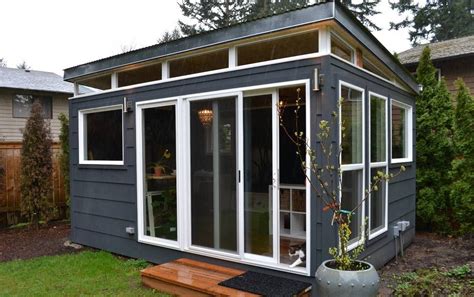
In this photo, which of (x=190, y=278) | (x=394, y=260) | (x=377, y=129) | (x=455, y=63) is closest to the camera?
(x=190, y=278)

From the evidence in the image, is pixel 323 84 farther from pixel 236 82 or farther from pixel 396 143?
pixel 396 143

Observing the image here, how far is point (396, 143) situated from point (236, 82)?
8.71 ft

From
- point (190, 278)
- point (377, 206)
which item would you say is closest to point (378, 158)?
point (377, 206)

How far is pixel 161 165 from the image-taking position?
15.1 feet

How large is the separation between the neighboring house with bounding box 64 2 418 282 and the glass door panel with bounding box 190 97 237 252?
13 mm

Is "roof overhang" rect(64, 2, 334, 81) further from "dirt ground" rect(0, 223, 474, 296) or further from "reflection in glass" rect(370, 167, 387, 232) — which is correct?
"dirt ground" rect(0, 223, 474, 296)

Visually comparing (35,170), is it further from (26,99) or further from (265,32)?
(26,99)

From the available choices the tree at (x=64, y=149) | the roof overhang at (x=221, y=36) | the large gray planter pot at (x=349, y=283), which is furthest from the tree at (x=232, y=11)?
the large gray planter pot at (x=349, y=283)

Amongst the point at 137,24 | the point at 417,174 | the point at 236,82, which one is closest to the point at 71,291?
the point at 236,82

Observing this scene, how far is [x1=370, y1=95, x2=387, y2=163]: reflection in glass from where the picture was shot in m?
4.26

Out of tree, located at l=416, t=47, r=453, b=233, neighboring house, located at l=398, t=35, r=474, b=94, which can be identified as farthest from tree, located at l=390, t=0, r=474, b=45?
tree, located at l=416, t=47, r=453, b=233

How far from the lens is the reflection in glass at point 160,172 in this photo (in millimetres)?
4469

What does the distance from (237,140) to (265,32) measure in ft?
3.44

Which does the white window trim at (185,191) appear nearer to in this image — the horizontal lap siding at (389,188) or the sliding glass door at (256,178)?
the sliding glass door at (256,178)
